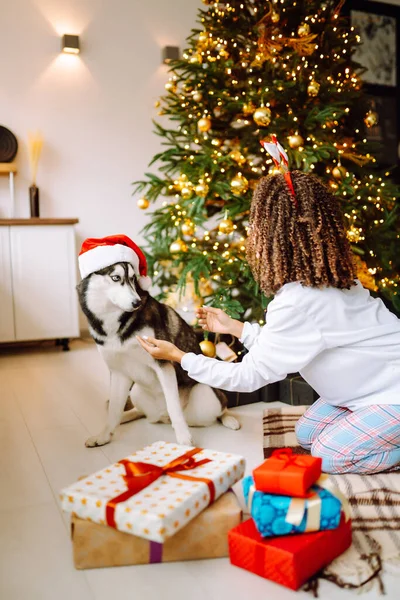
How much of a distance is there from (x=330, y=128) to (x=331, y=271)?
166cm

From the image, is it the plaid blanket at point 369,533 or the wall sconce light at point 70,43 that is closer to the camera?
the plaid blanket at point 369,533

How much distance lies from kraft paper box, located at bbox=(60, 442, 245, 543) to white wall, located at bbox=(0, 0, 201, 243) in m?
3.47

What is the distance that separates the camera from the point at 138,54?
4863 mm

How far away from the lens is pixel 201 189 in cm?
283

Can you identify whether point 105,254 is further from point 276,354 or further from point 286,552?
point 286,552

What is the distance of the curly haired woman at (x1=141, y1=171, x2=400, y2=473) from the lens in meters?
1.65

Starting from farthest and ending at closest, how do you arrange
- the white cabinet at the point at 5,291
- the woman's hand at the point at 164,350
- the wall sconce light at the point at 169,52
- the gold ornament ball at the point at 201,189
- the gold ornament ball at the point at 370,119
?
1. the wall sconce light at the point at 169,52
2. the white cabinet at the point at 5,291
3. the gold ornament ball at the point at 370,119
4. the gold ornament ball at the point at 201,189
5. the woman's hand at the point at 164,350

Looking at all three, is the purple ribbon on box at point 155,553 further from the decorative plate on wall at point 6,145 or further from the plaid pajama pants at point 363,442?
the decorative plate on wall at point 6,145

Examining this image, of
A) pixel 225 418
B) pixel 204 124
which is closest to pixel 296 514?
pixel 225 418

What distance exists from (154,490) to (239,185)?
5.76 feet

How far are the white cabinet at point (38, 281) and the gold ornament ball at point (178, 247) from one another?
1437mm

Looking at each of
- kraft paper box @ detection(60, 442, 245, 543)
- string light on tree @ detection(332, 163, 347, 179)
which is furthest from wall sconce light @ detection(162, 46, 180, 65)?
kraft paper box @ detection(60, 442, 245, 543)

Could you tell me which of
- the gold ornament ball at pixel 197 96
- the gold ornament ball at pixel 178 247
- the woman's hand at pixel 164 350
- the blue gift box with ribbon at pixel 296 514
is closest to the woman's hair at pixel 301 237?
the woman's hand at pixel 164 350

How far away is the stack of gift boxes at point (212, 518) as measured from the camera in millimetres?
1270
